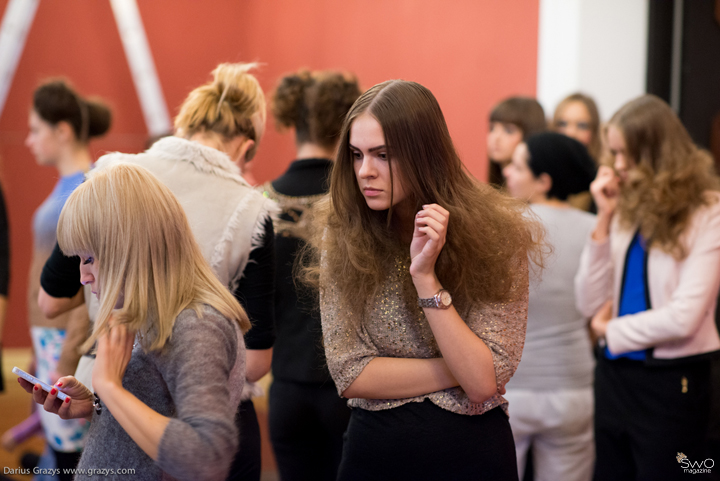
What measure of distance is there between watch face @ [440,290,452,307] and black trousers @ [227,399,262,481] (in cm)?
61

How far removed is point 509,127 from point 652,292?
53.6 inches

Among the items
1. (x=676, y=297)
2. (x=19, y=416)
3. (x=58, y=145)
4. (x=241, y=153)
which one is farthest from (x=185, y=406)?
(x=19, y=416)

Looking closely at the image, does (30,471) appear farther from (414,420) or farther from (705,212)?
(705,212)

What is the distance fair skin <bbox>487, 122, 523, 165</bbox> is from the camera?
132 inches

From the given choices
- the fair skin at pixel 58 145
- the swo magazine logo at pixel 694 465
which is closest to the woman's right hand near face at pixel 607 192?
the swo magazine logo at pixel 694 465

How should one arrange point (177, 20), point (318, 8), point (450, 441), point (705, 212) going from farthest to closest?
1. point (177, 20)
2. point (318, 8)
3. point (705, 212)
4. point (450, 441)

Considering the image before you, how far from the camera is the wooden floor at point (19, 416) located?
12.3 ft

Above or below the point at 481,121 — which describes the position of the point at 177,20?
above

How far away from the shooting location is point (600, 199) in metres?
2.42

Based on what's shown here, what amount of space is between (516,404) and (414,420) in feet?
3.29

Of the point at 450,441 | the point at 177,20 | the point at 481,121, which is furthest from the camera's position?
the point at 177,20

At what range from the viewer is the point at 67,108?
10.1ft

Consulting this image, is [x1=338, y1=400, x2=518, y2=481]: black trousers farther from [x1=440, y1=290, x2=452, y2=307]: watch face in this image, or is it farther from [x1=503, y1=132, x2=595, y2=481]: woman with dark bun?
[x1=503, y1=132, x2=595, y2=481]: woman with dark bun

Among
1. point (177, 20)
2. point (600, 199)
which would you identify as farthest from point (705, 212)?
point (177, 20)
